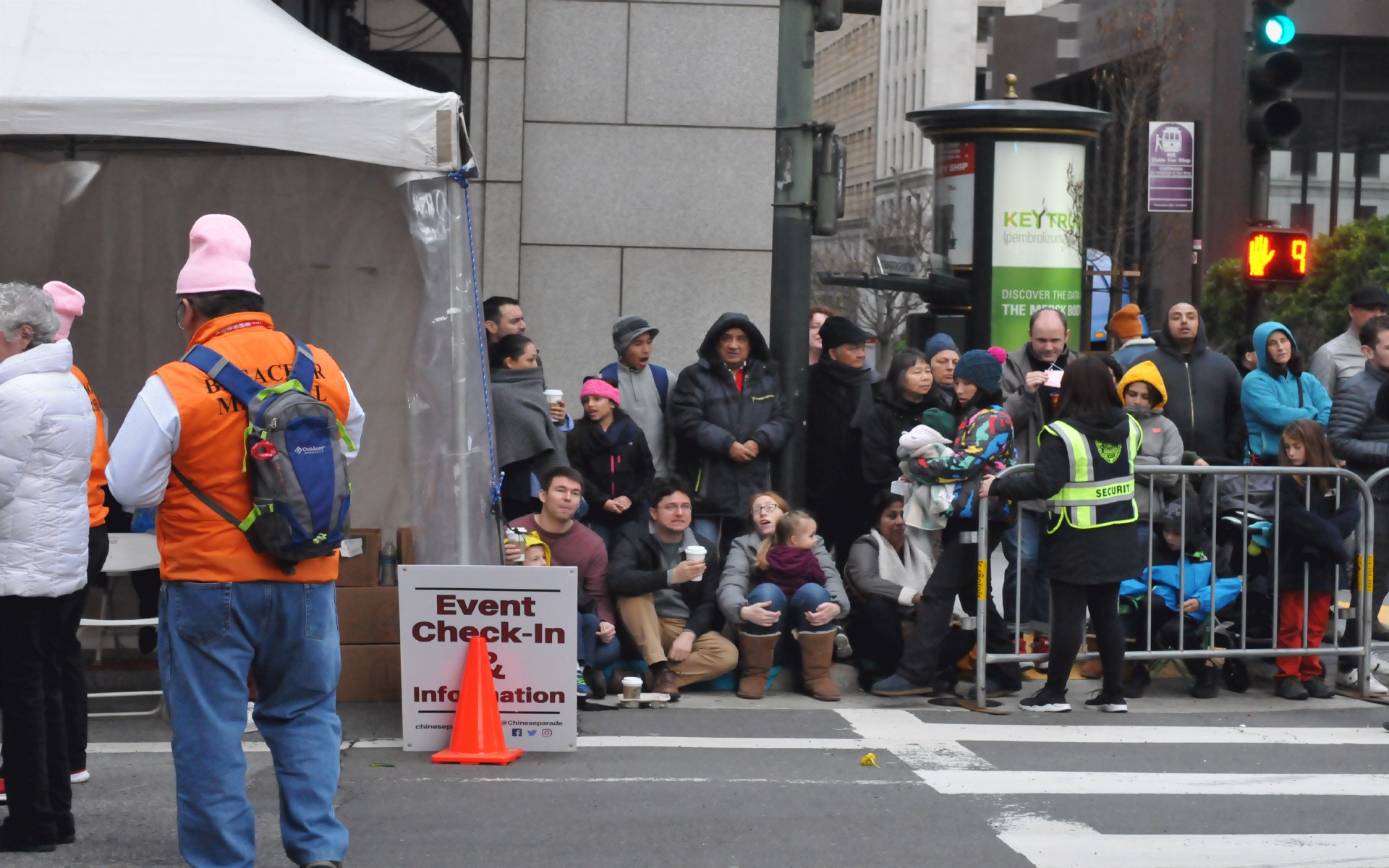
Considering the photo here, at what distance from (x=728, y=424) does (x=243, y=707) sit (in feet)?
15.7

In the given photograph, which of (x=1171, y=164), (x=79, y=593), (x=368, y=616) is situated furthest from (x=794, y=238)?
(x=1171, y=164)

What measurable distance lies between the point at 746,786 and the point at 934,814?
811 millimetres

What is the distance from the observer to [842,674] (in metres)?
9.13

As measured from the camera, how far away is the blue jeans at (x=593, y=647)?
8.28 m

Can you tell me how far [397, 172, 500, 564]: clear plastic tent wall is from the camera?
7.36m

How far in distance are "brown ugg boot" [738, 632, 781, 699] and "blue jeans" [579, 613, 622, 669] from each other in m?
0.69

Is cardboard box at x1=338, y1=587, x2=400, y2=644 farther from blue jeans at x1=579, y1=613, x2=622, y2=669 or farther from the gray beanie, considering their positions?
the gray beanie

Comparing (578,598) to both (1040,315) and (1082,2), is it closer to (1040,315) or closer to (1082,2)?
(1040,315)

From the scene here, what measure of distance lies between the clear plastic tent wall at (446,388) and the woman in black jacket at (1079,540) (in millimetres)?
2711

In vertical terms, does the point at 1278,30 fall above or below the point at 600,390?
above

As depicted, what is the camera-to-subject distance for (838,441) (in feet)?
32.2

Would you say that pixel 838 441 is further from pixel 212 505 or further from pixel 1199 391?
pixel 212 505

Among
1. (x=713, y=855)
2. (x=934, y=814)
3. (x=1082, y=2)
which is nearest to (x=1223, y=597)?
(x=934, y=814)

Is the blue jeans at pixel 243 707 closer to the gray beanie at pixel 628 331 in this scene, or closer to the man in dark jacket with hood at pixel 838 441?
the gray beanie at pixel 628 331
